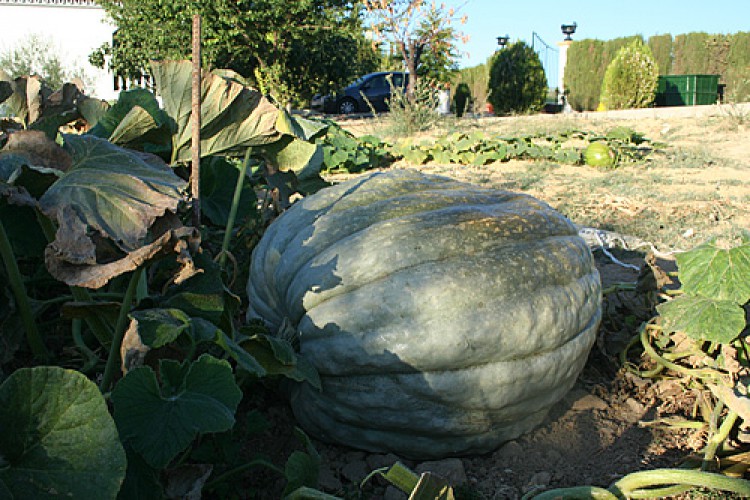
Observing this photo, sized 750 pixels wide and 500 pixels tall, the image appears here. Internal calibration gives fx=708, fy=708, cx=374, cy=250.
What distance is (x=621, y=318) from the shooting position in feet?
8.54

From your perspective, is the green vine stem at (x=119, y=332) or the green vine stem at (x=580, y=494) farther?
the green vine stem at (x=580, y=494)

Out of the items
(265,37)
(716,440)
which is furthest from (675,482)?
(265,37)

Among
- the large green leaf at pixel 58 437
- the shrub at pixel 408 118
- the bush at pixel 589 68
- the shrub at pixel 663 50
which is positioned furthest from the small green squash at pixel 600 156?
the shrub at pixel 663 50

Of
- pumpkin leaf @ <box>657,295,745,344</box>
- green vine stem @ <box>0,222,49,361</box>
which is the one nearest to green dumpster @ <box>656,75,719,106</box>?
pumpkin leaf @ <box>657,295,745,344</box>

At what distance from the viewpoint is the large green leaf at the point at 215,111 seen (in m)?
1.97

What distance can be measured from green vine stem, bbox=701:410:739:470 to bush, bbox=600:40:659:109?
1623 centimetres

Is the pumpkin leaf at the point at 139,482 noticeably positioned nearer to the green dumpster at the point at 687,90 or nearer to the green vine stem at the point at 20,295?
the green vine stem at the point at 20,295

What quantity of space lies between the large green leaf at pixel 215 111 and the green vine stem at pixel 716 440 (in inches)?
56.2

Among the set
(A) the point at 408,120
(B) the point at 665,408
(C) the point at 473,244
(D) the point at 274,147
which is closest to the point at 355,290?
Answer: (C) the point at 473,244

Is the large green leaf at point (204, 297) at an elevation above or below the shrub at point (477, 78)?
below

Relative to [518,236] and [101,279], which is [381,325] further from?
[101,279]

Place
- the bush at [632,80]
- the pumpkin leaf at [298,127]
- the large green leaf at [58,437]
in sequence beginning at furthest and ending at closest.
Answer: the bush at [632,80], the pumpkin leaf at [298,127], the large green leaf at [58,437]

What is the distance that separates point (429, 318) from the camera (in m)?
1.77

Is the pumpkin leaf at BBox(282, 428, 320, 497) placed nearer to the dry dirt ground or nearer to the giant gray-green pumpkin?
the dry dirt ground
